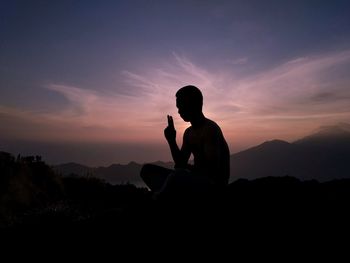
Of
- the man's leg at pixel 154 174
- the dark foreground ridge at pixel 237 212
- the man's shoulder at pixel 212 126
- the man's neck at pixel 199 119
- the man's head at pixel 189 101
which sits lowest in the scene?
the dark foreground ridge at pixel 237 212

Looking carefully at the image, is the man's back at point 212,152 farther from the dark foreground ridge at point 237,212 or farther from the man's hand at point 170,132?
the man's hand at point 170,132

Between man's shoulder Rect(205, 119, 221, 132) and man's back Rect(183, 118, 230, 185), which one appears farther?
man's shoulder Rect(205, 119, 221, 132)

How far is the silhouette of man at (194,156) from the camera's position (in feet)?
15.3

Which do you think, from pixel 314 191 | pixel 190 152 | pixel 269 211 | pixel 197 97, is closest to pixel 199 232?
pixel 269 211

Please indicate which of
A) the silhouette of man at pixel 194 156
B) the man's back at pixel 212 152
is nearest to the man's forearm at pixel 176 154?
the silhouette of man at pixel 194 156

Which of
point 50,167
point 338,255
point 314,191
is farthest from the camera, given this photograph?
point 50,167

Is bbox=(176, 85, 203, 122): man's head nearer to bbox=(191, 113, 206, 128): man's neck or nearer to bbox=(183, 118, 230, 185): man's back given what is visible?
bbox=(191, 113, 206, 128): man's neck

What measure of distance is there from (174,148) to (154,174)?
0.73 metres

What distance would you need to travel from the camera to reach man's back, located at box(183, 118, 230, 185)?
4906 mm

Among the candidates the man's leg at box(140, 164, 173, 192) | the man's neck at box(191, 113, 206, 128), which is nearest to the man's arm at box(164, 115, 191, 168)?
the man's leg at box(140, 164, 173, 192)

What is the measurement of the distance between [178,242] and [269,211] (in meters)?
1.72

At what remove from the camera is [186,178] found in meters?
4.57

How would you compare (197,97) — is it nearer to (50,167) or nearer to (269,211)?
(269,211)

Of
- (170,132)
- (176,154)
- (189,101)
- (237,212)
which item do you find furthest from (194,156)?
(237,212)
